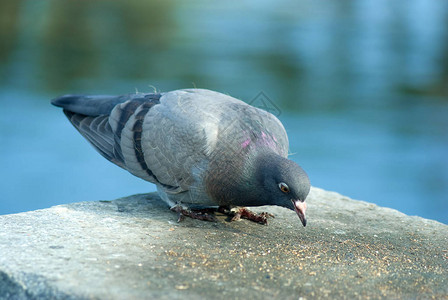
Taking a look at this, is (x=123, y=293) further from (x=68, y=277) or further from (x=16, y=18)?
A: (x=16, y=18)

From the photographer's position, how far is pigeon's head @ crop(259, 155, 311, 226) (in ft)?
15.3

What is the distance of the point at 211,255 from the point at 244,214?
1.17 metres

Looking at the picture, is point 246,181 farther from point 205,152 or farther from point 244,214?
point 244,214

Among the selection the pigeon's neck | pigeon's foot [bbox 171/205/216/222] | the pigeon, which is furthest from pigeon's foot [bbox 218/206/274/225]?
the pigeon's neck

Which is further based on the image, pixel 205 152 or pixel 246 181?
pixel 205 152

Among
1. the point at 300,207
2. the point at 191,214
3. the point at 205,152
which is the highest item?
the point at 205,152

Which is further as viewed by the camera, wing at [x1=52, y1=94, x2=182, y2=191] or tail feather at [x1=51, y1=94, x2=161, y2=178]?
tail feather at [x1=51, y1=94, x2=161, y2=178]

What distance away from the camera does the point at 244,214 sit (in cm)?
549

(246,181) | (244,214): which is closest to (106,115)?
(244,214)

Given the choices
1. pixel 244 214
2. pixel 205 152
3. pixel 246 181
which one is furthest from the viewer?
pixel 244 214

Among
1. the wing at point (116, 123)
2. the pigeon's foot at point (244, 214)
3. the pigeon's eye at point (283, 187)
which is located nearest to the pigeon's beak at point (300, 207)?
the pigeon's eye at point (283, 187)

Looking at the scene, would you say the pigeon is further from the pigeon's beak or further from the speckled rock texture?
the speckled rock texture

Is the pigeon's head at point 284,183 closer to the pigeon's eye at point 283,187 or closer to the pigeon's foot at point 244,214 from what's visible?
the pigeon's eye at point 283,187

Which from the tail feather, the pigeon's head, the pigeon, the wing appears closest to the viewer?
the pigeon's head
